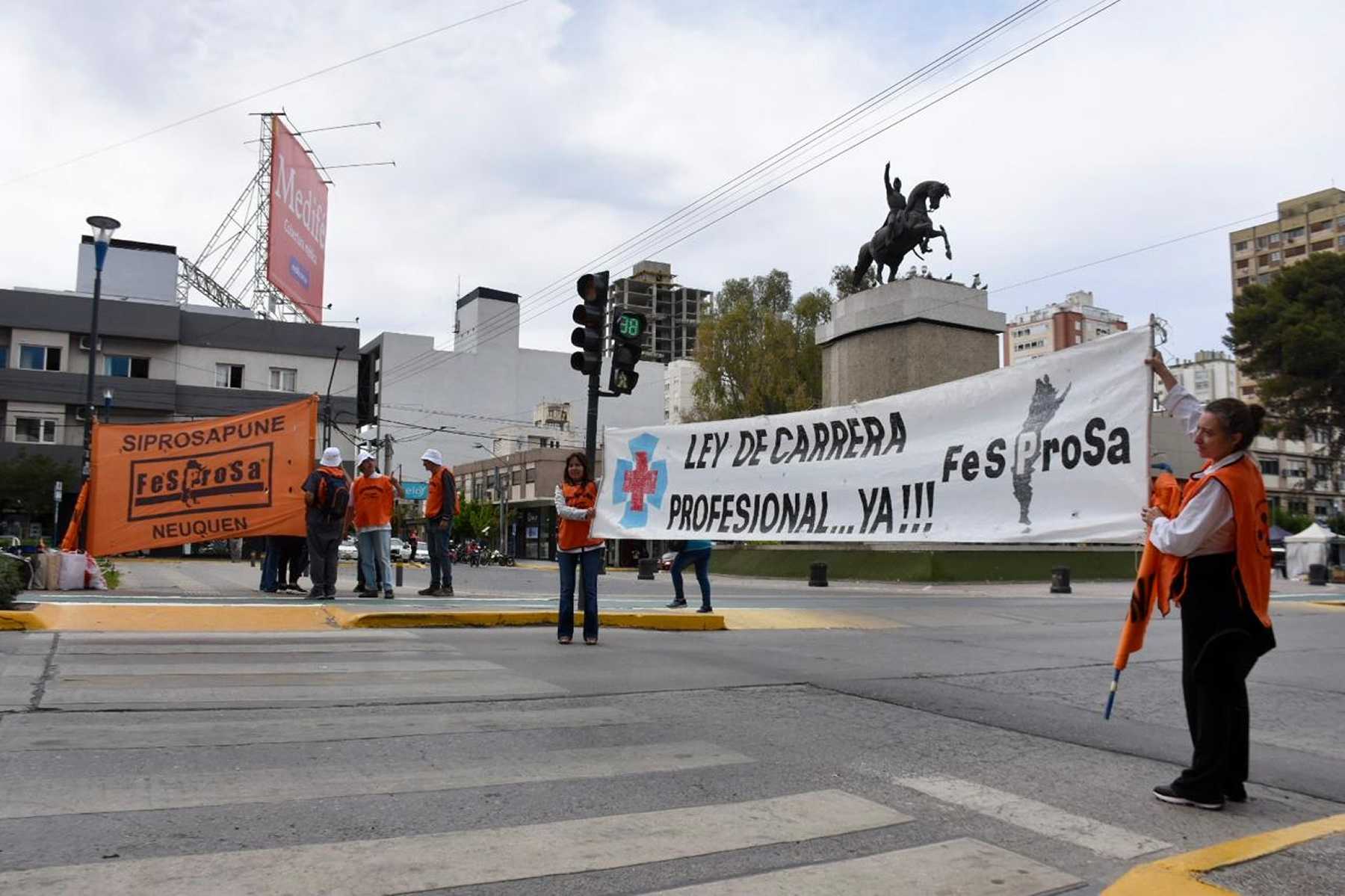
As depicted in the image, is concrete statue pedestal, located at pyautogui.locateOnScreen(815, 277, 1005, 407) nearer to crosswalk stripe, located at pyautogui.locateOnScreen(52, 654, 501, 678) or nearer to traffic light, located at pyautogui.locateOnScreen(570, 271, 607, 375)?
traffic light, located at pyautogui.locateOnScreen(570, 271, 607, 375)

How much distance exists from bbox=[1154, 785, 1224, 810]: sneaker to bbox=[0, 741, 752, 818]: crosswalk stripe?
1819 millimetres

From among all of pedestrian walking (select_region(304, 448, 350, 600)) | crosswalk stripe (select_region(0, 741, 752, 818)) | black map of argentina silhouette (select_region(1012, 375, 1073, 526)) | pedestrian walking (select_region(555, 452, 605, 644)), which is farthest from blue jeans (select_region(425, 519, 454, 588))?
crosswalk stripe (select_region(0, 741, 752, 818))

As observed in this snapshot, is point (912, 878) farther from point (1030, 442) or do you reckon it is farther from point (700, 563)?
point (700, 563)

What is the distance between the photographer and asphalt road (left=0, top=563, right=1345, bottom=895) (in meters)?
3.49

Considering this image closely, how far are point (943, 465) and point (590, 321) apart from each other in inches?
Result: 174

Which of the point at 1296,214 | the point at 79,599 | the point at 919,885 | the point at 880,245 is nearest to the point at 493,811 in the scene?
the point at 919,885

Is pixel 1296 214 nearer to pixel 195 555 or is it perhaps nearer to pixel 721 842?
pixel 195 555

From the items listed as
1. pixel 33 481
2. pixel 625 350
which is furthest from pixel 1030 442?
pixel 33 481

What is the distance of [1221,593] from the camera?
174 inches

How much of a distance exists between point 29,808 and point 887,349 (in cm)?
2555

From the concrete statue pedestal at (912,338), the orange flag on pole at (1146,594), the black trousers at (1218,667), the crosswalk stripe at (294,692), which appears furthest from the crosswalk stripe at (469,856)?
the concrete statue pedestal at (912,338)

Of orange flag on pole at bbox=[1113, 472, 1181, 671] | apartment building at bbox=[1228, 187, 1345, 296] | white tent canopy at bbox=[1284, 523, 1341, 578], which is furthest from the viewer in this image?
apartment building at bbox=[1228, 187, 1345, 296]

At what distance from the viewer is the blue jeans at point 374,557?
13.6 m

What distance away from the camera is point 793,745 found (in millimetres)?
5520
